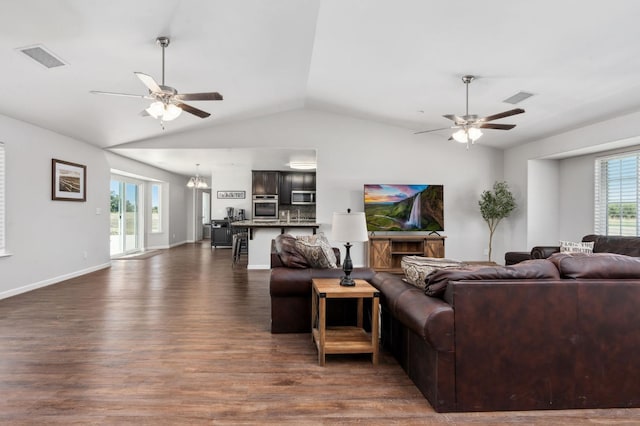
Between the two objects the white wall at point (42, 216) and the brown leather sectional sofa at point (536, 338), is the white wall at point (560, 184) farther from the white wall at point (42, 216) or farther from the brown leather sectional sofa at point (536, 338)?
the white wall at point (42, 216)

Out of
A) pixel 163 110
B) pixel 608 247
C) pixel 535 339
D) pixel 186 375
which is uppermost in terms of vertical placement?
pixel 163 110

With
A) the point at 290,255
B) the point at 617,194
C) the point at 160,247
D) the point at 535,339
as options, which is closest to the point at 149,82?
the point at 290,255

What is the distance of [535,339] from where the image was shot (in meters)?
2.01

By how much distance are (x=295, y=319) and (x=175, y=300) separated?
2022mm

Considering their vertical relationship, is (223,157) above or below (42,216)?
above

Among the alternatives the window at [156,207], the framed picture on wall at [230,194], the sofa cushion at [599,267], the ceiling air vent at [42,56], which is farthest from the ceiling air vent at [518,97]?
the window at [156,207]

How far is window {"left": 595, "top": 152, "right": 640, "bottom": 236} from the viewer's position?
17.3 ft

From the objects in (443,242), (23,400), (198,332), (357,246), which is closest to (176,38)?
(198,332)

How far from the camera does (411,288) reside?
98.0 inches

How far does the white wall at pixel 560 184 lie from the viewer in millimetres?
5703

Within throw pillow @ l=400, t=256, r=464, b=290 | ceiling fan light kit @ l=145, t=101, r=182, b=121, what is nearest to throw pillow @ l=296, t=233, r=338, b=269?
throw pillow @ l=400, t=256, r=464, b=290

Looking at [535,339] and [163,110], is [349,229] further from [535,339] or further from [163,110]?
[163,110]

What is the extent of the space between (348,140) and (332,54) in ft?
8.80

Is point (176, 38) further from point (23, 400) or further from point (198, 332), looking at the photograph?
point (23, 400)
